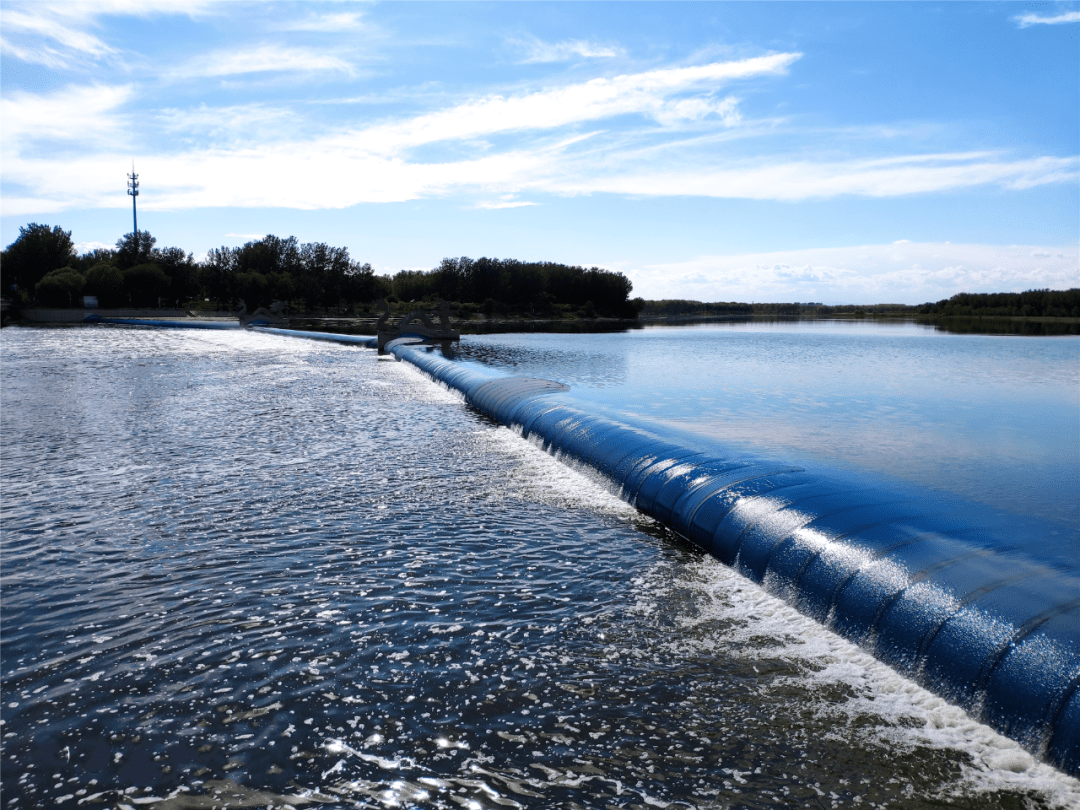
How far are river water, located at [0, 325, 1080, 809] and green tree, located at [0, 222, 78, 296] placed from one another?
89.5 meters

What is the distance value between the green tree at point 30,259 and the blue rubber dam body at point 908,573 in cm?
9609

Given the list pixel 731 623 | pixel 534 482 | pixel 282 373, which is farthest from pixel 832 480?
pixel 282 373

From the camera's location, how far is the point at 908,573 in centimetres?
562

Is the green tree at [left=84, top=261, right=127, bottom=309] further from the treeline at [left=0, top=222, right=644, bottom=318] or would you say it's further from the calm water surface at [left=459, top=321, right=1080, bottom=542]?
the calm water surface at [left=459, top=321, right=1080, bottom=542]

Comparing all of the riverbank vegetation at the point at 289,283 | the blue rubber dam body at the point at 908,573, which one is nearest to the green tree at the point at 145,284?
the riverbank vegetation at the point at 289,283

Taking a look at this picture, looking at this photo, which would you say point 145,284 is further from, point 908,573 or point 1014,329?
point 908,573

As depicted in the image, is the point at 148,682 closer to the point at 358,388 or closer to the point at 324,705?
the point at 324,705

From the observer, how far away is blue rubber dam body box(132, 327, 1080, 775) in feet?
14.7

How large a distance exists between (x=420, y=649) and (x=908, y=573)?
3633 mm

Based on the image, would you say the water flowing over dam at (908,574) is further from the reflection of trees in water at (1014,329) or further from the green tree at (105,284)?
the green tree at (105,284)

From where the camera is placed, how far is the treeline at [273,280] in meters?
82.2

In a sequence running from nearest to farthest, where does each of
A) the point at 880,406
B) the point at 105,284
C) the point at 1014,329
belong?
the point at 880,406, the point at 1014,329, the point at 105,284

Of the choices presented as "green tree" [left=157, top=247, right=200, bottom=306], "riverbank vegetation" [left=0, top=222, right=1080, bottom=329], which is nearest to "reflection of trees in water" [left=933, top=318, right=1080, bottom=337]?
"riverbank vegetation" [left=0, top=222, right=1080, bottom=329]

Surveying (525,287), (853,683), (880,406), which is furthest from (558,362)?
(525,287)
